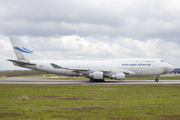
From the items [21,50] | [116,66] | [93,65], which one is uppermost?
[21,50]

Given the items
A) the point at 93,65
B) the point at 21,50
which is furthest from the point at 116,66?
the point at 21,50

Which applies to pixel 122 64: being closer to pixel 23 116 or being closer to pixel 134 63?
pixel 134 63

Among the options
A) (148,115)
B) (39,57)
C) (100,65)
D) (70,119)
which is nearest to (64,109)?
(70,119)

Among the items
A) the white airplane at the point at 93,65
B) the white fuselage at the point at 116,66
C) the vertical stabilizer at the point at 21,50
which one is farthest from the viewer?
the vertical stabilizer at the point at 21,50

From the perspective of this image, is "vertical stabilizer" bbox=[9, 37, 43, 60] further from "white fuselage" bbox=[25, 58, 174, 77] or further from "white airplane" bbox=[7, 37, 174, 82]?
"white fuselage" bbox=[25, 58, 174, 77]

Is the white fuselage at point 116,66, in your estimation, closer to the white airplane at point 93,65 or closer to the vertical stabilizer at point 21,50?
the white airplane at point 93,65

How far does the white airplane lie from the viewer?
3412 cm

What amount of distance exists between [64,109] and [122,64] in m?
25.6

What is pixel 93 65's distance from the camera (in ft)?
114

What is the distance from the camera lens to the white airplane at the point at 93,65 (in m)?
34.1

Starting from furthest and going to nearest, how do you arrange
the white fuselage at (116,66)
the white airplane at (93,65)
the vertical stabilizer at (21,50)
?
the vertical stabilizer at (21,50)
the white fuselage at (116,66)
the white airplane at (93,65)

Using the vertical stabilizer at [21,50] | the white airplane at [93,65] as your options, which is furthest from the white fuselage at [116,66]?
the vertical stabilizer at [21,50]

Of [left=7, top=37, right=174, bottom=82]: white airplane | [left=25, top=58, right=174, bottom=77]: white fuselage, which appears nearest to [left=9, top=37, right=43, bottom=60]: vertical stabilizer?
[left=7, top=37, right=174, bottom=82]: white airplane

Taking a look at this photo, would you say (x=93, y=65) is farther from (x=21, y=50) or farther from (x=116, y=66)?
(x=21, y=50)
